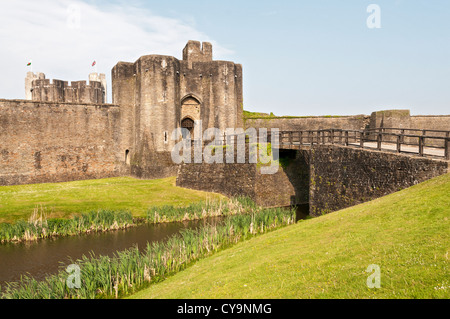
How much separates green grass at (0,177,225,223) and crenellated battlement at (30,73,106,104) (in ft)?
50.8

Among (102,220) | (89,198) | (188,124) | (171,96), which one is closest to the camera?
(102,220)

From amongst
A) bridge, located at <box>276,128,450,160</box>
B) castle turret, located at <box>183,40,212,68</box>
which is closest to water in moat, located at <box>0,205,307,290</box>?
bridge, located at <box>276,128,450,160</box>

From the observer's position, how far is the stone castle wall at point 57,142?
89.5 ft

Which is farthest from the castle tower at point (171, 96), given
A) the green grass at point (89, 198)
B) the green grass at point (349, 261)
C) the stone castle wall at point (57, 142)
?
the green grass at point (349, 261)

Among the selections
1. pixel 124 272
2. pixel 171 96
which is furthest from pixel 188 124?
pixel 124 272

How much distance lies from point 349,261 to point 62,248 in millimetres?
12575

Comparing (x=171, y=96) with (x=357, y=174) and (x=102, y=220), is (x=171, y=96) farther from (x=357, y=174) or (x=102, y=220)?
(x=357, y=174)

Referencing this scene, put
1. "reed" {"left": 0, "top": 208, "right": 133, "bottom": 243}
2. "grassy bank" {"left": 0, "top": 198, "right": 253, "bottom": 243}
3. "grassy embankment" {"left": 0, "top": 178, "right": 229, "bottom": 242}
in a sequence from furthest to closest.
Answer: "grassy embankment" {"left": 0, "top": 178, "right": 229, "bottom": 242} < "grassy bank" {"left": 0, "top": 198, "right": 253, "bottom": 243} < "reed" {"left": 0, "top": 208, "right": 133, "bottom": 243}

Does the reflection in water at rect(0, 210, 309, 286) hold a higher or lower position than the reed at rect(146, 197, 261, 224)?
lower

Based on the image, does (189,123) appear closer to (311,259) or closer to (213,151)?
(213,151)

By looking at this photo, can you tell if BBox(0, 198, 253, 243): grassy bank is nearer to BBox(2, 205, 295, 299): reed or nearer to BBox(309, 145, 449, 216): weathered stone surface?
BBox(309, 145, 449, 216): weathered stone surface

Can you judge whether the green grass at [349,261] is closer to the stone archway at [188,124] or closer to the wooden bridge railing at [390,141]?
the wooden bridge railing at [390,141]

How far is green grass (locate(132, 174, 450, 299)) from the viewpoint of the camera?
533cm

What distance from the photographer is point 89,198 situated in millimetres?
21797
